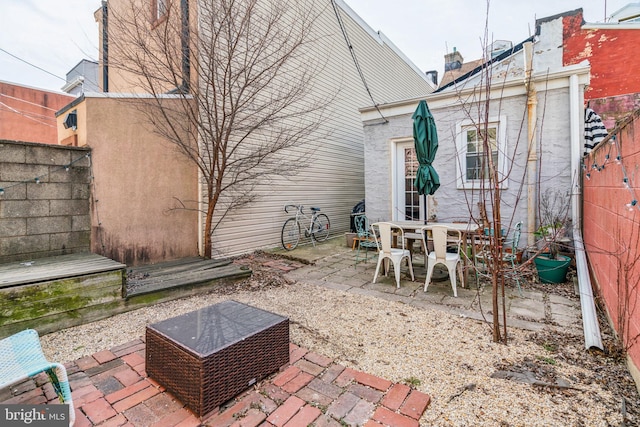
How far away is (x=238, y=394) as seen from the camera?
203 cm

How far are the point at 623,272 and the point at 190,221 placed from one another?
556 cm

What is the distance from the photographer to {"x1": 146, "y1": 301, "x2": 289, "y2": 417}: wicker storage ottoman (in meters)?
1.83

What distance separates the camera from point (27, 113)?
10.1 metres

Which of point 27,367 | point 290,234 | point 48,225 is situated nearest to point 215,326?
point 27,367

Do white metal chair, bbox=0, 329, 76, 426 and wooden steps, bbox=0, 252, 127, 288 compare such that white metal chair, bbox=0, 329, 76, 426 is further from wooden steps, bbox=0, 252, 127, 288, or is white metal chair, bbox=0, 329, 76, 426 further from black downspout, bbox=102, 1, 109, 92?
black downspout, bbox=102, 1, 109, 92

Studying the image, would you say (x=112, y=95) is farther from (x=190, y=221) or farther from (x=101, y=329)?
(x=101, y=329)

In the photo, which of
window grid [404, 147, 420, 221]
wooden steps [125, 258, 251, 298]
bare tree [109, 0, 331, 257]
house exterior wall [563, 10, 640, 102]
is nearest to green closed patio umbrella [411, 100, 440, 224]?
window grid [404, 147, 420, 221]

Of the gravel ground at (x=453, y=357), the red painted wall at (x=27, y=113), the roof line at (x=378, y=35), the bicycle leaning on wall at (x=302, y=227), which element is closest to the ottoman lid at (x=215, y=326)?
the gravel ground at (x=453, y=357)

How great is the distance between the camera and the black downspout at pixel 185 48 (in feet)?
16.5

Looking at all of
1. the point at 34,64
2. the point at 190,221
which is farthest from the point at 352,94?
the point at 34,64

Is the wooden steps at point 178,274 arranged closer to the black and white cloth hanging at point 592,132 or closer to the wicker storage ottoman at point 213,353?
the wicker storage ottoman at point 213,353

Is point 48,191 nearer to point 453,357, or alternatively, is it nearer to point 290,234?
point 290,234

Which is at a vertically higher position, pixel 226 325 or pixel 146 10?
pixel 146 10

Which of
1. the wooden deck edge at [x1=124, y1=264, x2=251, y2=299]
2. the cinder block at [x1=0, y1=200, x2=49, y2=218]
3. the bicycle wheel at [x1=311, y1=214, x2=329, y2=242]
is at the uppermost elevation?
the cinder block at [x1=0, y1=200, x2=49, y2=218]
